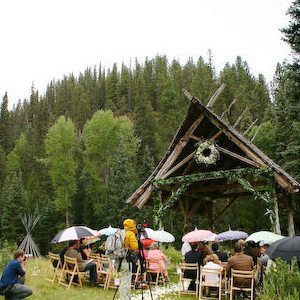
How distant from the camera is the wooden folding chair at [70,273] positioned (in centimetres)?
784

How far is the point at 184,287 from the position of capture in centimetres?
866

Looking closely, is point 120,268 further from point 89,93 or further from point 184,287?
point 89,93

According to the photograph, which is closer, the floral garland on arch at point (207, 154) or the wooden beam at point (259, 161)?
the wooden beam at point (259, 161)

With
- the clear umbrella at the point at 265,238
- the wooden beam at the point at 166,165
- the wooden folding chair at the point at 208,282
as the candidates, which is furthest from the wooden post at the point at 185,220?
the wooden folding chair at the point at 208,282

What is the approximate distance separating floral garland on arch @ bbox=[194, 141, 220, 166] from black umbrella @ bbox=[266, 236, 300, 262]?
4895mm

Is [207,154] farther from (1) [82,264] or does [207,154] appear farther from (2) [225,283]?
(1) [82,264]

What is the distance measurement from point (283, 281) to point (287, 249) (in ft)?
1.97

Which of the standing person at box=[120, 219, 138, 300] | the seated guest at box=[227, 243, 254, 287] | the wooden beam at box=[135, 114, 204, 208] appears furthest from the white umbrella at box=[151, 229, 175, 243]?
the standing person at box=[120, 219, 138, 300]

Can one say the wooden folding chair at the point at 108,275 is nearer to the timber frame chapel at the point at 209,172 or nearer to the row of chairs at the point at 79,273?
the row of chairs at the point at 79,273

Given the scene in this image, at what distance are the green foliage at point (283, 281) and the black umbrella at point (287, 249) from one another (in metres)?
0.20

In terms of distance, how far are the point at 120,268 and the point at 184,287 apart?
332cm

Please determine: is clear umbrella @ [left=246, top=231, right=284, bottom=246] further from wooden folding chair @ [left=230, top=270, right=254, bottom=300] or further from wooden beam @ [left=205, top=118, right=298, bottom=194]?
wooden beam @ [left=205, top=118, right=298, bottom=194]

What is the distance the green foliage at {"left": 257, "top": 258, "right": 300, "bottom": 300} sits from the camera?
504 centimetres

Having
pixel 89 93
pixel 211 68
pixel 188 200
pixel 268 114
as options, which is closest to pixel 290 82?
pixel 188 200
